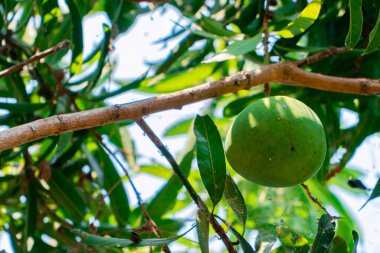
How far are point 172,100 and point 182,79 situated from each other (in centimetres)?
120

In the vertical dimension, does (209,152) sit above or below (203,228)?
above

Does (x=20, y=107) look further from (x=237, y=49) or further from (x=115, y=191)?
(x=237, y=49)

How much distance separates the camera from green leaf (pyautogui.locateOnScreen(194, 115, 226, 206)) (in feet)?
5.27

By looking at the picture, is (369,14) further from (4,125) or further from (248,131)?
(4,125)

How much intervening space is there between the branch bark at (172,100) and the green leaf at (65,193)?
3.27 feet

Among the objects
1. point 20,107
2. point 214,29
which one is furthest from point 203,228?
point 20,107

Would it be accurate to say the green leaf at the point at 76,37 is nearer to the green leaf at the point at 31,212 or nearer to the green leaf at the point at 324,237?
the green leaf at the point at 31,212

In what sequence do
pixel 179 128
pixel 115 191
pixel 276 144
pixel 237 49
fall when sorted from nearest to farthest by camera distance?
1. pixel 276 144
2. pixel 237 49
3. pixel 115 191
4. pixel 179 128

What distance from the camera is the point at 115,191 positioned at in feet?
7.97

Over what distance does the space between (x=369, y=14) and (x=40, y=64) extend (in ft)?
3.79

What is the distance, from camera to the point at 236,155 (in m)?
1.55

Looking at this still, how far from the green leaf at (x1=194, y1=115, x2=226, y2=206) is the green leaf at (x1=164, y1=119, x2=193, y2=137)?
5.11 feet

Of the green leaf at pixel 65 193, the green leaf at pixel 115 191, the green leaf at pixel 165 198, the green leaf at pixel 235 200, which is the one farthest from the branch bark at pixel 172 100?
the green leaf at pixel 65 193

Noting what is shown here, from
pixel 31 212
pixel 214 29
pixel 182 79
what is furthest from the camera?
pixel 182 79
